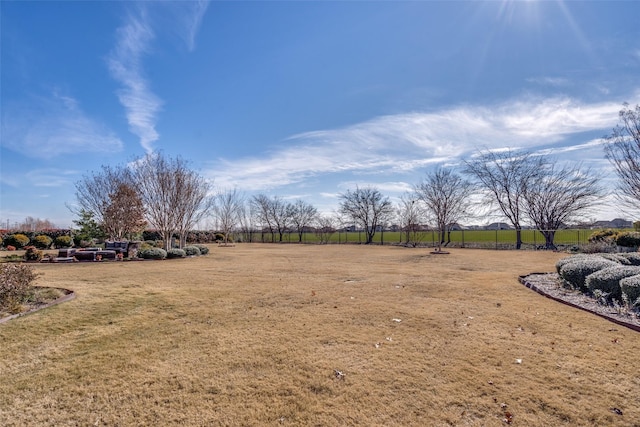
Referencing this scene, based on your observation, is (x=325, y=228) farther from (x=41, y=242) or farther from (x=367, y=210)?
(x=41, y=242)

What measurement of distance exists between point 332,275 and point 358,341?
5201mm

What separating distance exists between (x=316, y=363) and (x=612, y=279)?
561cm

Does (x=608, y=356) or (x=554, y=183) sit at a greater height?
(x=554, y=183)

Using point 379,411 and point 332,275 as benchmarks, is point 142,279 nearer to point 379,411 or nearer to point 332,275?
point 332,275

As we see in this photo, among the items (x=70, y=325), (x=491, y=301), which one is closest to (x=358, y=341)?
(x=491, y=301)

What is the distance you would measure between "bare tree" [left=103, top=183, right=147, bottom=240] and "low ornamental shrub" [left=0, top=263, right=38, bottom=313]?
1350 centimetres

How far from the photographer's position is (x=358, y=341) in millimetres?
3844

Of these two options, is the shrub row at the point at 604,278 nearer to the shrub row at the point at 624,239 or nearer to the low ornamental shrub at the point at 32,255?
the shrub row at the point at 624,239

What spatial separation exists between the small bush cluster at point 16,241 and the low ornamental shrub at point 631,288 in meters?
26.4

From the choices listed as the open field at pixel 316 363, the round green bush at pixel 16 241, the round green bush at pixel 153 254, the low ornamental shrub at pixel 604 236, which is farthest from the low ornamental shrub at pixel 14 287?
the low ornamental shrub at pixel 604 236

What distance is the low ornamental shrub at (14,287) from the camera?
492 cm

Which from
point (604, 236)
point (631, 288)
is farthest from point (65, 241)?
point (604, 236)

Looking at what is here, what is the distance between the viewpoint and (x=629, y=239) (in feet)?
46.7

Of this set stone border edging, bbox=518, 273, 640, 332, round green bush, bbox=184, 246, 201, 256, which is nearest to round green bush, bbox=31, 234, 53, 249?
round green bush, bbox=184, 246, 201, 256
